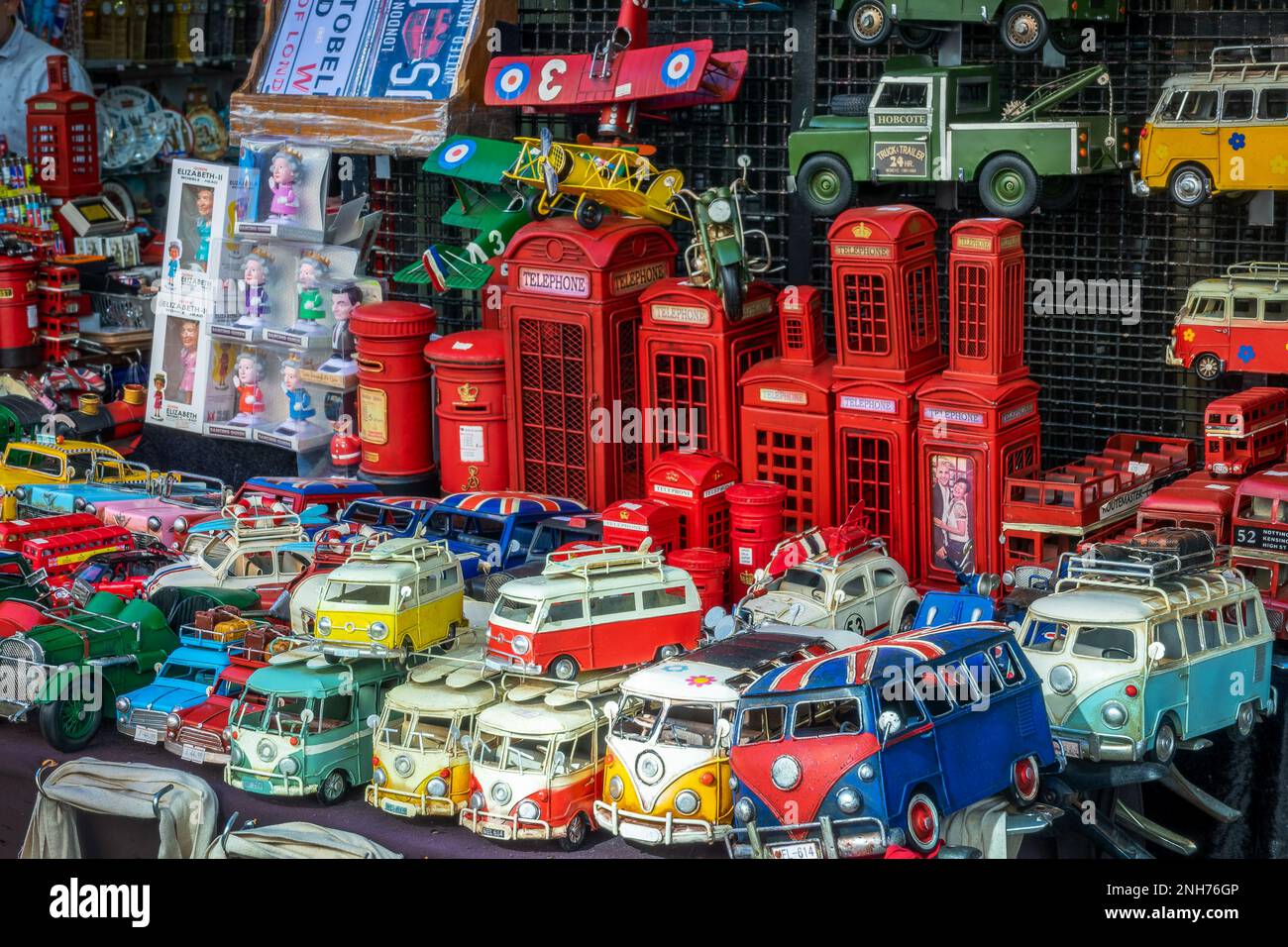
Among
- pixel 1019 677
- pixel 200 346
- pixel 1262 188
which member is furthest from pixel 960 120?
pixel 200 346

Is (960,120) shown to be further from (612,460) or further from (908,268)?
(612,460)

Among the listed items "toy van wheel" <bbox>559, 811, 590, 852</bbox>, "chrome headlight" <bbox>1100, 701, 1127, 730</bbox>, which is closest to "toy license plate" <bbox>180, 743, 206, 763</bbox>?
"toy van wheel" <bbox>559, 811, 590, 852</bbox>

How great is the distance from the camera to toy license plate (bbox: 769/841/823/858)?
32.3 ft

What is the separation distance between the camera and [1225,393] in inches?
552

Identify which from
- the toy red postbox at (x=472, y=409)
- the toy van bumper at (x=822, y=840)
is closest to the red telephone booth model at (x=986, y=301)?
the toy red postbox at (x=472, y=409)

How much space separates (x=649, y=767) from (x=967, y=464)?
370cm

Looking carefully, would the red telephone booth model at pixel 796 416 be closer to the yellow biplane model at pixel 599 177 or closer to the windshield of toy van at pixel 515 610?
the yellow biplane model at pixel 599 177

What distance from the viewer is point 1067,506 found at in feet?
41.3

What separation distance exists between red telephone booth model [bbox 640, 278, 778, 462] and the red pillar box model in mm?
2294

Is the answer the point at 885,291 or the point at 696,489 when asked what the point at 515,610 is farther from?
the point at 885,291

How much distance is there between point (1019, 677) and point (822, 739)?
1.27 metres

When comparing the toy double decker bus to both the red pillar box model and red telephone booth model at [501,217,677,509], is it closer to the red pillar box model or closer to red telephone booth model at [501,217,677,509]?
red telephone booth model at [501,217,677,509]

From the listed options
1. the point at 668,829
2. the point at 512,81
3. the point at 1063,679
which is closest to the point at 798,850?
the point at 668,829

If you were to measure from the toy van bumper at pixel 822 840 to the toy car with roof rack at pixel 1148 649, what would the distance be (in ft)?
5.42
